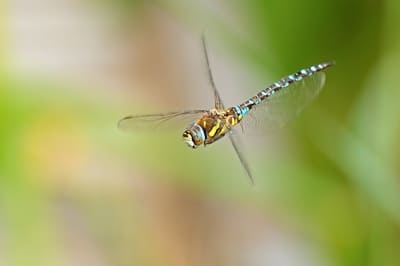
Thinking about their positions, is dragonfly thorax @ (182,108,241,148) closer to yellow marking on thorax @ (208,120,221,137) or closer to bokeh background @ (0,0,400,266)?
yellow marking on thorax @ (208,120,221,137)

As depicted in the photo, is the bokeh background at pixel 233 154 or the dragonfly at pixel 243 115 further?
the bokeh background at pixel 233 154

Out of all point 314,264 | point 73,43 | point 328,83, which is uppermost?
point 73,43

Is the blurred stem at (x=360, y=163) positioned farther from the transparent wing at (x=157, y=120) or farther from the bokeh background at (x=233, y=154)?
the transparent wing at (x=157, y=120)

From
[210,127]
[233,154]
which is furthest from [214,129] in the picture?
[233,154]

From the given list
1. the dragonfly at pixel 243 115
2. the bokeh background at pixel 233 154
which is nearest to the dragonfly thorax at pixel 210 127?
the dragonfly at pixel 243 115

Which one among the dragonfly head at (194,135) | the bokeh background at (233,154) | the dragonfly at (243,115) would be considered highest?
the bokeh background at (233,154)

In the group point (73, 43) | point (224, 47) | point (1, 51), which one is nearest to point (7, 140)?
point (1, 51)

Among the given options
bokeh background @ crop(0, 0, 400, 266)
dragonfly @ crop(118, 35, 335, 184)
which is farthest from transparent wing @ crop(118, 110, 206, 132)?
bokeh background @ crop(0, 0, 400, 266)

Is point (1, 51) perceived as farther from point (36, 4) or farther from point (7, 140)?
point (36, 4)
